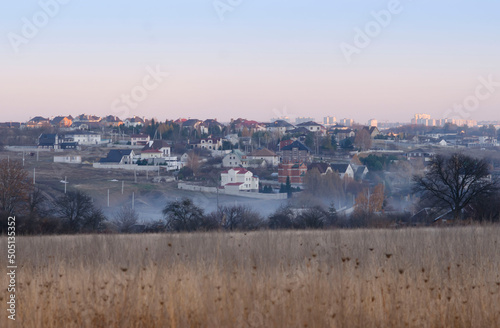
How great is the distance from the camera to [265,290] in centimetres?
642

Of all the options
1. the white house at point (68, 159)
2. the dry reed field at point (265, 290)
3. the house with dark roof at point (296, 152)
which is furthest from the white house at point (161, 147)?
the dry reed field at point (265, 290)

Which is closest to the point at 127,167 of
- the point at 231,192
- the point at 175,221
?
the point at 231,192

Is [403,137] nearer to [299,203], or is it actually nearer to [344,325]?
[299,203]

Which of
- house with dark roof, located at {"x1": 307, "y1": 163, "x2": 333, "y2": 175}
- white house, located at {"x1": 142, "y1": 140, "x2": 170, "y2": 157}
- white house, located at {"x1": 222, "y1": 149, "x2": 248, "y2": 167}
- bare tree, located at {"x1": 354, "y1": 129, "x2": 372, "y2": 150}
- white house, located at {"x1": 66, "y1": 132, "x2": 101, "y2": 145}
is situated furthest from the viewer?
white house, located at {"x1": 66, "y1": 132, "x2": 101, "y2": 145}

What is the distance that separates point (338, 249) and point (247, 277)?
7.98ft

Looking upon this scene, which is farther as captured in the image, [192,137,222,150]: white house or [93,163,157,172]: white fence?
[192,137,222,150]: white house

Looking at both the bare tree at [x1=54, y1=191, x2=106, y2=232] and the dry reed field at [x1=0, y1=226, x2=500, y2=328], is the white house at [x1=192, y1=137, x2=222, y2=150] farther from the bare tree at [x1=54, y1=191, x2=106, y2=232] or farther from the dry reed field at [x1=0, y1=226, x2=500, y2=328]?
the dry reed field at [x1=0, y1=226, x2=500, y2=328]

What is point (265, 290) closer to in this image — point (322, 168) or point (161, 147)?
point (322, 168)

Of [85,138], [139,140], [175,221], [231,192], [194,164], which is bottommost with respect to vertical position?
[231,192]

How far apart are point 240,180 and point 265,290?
167ft

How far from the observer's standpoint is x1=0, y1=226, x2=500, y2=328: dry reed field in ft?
19.0

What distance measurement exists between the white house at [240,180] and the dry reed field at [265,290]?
4653 centimetres

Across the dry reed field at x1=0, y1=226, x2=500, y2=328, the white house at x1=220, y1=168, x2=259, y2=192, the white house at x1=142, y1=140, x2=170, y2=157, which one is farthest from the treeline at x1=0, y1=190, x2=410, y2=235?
the white house at x1=142, y1=140, x2=170, y2=157

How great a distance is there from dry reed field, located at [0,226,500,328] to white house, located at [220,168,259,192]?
46529mm
